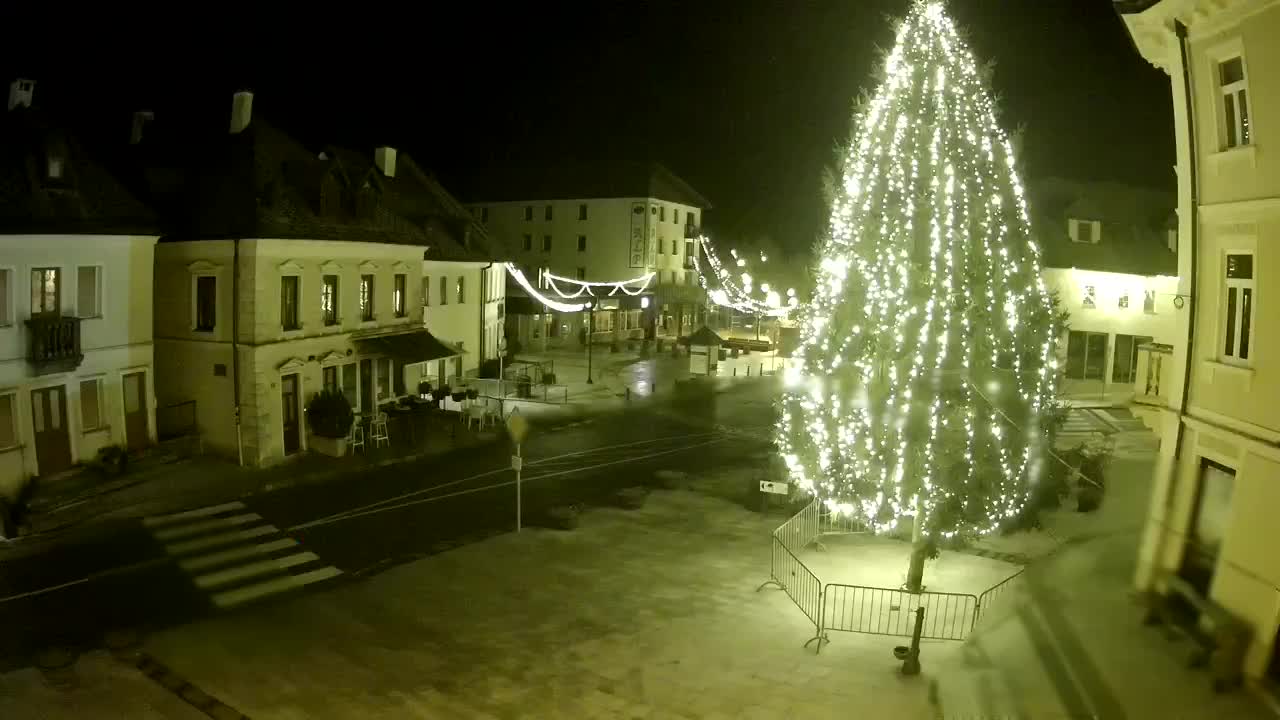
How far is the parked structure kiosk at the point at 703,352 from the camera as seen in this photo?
42812mm

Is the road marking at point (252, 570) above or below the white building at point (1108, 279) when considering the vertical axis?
below

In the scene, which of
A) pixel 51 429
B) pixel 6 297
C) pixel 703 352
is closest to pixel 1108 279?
pixel 703 352

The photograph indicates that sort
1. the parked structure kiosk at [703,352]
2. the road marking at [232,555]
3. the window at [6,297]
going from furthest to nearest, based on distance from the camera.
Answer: the parked structure kiosk at [703,352], the window at [6,297], the road marking at [232,555]

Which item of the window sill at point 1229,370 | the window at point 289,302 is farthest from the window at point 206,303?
the window sill at point 1229,370

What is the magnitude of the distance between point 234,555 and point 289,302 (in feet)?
33.9

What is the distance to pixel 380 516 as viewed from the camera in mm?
20000

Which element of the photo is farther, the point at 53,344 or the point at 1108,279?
the point at 1108,279

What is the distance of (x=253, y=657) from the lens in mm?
11953

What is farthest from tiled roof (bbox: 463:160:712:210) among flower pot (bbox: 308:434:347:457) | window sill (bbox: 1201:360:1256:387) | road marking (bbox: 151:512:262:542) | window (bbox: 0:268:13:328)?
window sill (bbox: 1201:360:1256:387)

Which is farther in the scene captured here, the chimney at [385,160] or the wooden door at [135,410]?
the chimney at [385,160]

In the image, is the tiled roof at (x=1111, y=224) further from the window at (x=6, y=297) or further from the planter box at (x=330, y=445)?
the window at (x=6, y=297)

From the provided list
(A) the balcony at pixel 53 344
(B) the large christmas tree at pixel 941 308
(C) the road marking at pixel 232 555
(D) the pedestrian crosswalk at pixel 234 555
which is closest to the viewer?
(B) the large christmas tree at pixel 941 308

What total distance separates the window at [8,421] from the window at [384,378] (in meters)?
11.4

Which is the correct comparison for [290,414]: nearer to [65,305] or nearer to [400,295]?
[65,305]
